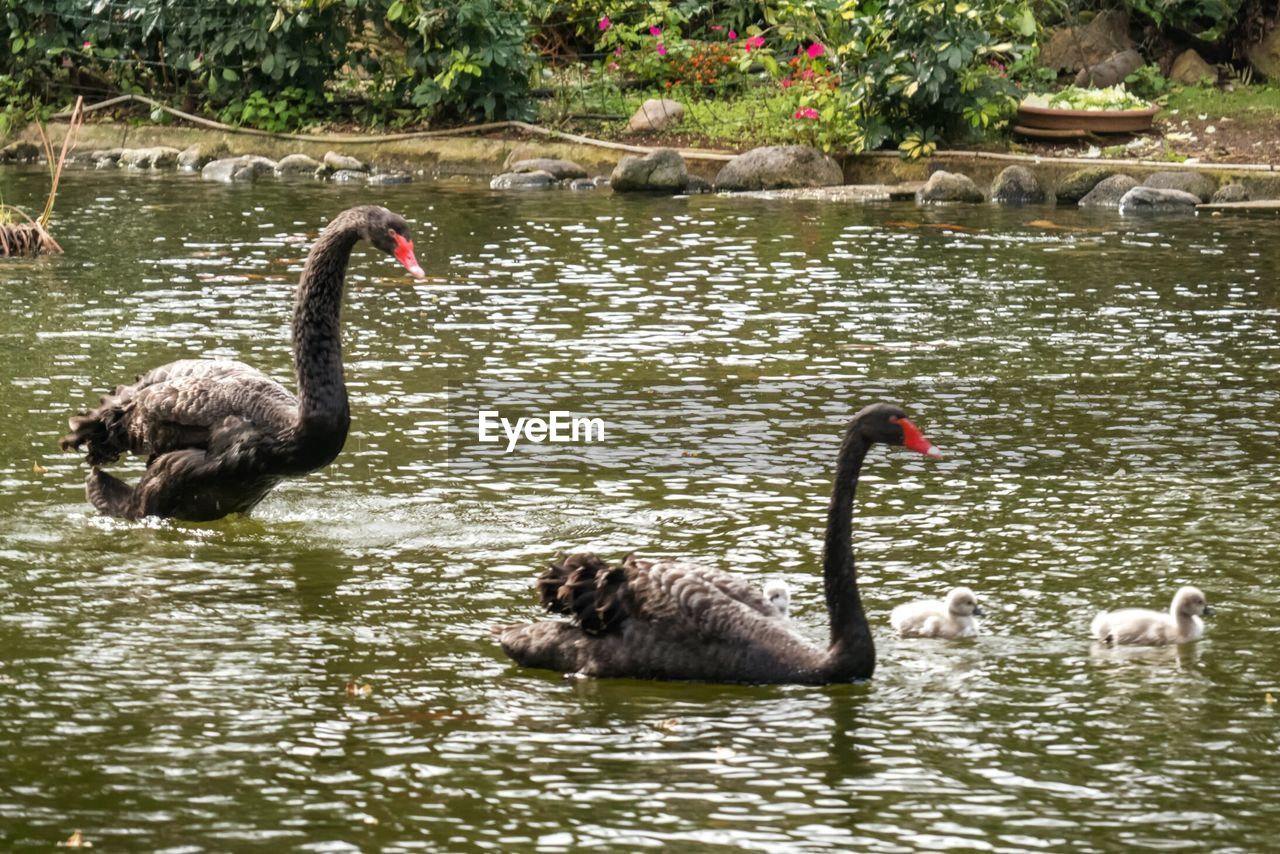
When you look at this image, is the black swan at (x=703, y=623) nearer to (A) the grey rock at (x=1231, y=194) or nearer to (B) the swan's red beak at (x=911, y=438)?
(B) the swan's red beak at (x=911, y=438)

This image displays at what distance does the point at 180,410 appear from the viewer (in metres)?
9.62

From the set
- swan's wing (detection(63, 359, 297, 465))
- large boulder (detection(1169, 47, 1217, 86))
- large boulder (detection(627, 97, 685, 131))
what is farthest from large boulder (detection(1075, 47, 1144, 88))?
swan's wing (detection(63, 359, 297, 465))

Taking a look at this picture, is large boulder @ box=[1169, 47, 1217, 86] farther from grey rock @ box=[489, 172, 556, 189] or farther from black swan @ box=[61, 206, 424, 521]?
black swan @ box=[61, 206, 424, 521]

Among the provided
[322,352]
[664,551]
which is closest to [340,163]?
[322,352]

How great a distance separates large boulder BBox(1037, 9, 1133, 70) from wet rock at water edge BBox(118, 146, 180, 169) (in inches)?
425

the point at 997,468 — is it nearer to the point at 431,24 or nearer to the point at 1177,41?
the point at 431,24

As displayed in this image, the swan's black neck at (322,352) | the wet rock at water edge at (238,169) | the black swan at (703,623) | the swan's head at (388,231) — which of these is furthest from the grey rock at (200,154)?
the black swan at (703,623)

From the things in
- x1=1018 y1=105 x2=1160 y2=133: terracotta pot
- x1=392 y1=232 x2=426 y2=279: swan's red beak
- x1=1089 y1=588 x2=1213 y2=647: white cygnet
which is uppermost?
x1=1018 y1=105 x2=1160 y2=133: terracotta pot

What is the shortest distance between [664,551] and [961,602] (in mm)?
1725

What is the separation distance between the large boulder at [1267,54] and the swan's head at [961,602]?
1913 centimetres

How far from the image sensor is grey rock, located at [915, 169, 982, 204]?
2111cm

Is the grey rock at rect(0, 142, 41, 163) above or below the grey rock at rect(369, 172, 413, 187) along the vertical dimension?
above

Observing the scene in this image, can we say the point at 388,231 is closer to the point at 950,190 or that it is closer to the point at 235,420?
the point at 235,420

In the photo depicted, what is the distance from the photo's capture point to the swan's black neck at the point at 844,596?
736 centimetres
